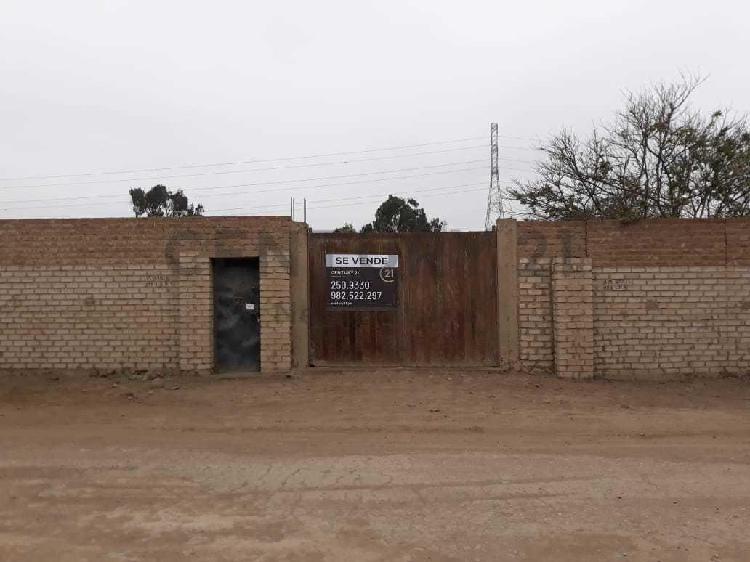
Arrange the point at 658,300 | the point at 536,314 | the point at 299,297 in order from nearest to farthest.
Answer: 1. the point at 658,300
2. the point at 536,314
3. the point at 299,297

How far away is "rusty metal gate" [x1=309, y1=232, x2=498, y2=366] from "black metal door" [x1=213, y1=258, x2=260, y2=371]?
91cm

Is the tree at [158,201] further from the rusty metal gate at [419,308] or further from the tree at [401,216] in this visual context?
the rusty metal gate at [419,308]

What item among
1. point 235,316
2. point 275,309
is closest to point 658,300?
point 275,309

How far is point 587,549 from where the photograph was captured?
12.9 feet

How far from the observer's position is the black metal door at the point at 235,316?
9742 mm

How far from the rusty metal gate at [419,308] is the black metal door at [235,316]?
0.91m

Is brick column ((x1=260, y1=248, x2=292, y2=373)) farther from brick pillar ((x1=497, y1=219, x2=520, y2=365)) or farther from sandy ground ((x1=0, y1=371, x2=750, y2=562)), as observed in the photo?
brick pillar ((x1=497, y1=219, x2=520, y2=365))

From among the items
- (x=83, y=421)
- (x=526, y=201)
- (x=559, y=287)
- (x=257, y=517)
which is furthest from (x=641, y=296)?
(x=83, y=421)

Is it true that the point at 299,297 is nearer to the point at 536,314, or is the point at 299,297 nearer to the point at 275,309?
the point at 275,309

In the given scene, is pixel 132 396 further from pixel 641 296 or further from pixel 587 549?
pixel 641 296

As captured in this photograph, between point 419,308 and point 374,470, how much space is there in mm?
4471

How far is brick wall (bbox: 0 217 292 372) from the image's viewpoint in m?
9.50

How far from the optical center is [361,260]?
9.74 meters

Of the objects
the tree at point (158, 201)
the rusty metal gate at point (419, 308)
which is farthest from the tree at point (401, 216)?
the rusty metal gate at point (419, 308)
